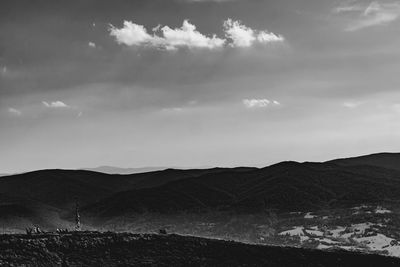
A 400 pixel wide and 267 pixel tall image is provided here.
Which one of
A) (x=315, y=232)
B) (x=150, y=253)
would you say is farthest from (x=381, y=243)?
(x=150, y=253)

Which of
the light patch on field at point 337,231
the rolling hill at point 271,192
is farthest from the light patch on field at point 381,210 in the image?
the light patch on field at point 337,231

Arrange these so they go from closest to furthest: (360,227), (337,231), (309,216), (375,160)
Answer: (337,231) → (360,227) → (309,216) → (375,160)

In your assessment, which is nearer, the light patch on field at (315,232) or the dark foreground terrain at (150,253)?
the dark foreground terrain at (150,253)

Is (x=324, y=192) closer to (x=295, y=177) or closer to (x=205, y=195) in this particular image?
(x=295, y=177)

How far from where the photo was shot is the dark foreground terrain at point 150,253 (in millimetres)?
29547

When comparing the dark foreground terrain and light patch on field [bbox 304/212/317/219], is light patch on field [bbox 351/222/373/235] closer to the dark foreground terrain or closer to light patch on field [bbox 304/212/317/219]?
light patch on field [bbox 304/212/317/219]

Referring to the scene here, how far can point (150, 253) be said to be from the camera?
1254 inches

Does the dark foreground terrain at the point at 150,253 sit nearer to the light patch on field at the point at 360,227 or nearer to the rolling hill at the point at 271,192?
the light patch on field at the point at 360,227

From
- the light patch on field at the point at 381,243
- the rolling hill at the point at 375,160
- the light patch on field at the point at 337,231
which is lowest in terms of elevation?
the light patch on field at the point at 381,243

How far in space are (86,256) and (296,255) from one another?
1379 cm

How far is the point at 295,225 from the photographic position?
66.8 meters

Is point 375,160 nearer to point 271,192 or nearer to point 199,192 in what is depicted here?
point 271,192

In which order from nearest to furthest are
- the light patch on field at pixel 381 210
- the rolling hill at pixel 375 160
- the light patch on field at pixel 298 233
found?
the light patch on field at pixel 298 233
the light patch on field at pixel 381 210
the rolling hill at pixel 375 160

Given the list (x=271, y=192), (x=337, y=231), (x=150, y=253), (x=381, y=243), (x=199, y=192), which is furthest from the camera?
(x=199, y=192)
